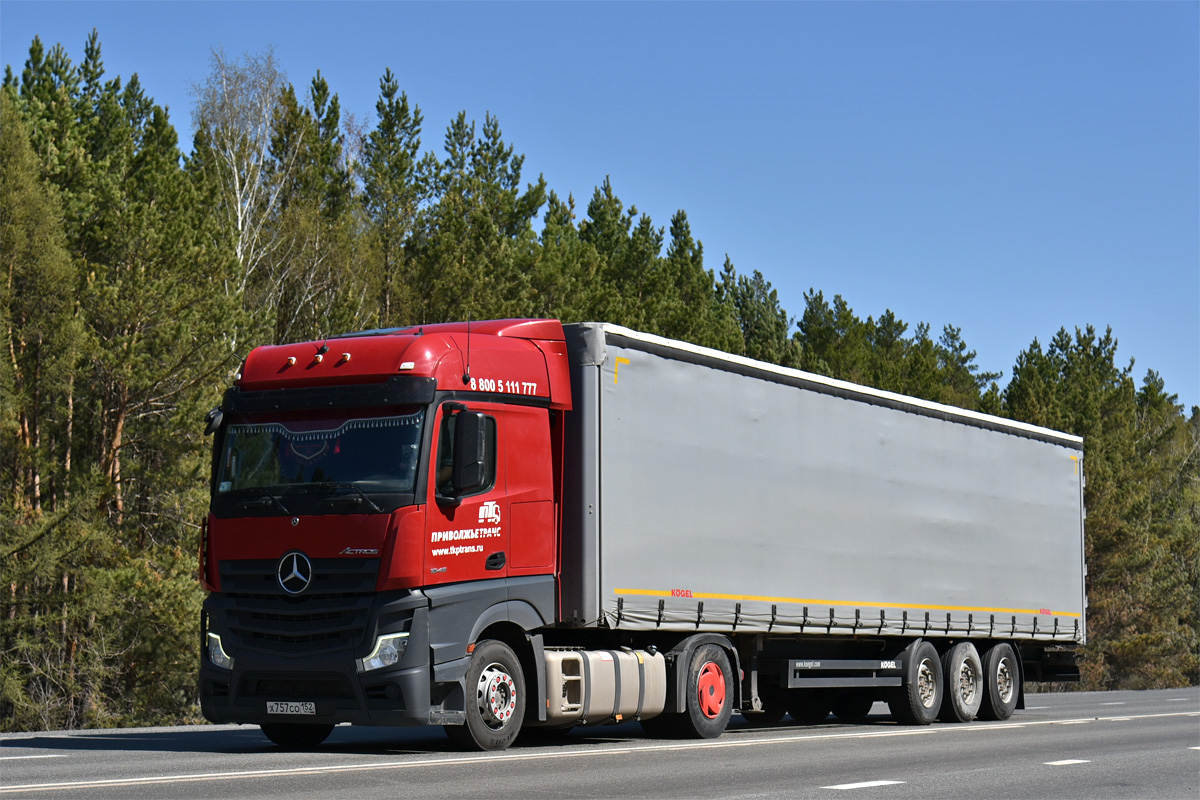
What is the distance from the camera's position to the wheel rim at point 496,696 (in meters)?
12.4

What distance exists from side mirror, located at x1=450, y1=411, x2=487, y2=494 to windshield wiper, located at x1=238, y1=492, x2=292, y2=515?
4.78 ft

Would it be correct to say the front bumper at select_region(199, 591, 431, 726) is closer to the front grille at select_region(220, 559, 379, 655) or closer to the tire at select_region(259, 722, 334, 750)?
the front grille at select_region(220, 559, 379, 655)

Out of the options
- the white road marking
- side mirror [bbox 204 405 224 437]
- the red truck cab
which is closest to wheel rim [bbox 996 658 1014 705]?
the white road marking

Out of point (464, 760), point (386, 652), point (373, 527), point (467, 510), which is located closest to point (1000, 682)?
point (467, 510)

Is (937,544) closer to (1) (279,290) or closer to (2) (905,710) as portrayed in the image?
→ (2) (905,710)

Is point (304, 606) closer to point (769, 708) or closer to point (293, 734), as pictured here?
point (293, 734)

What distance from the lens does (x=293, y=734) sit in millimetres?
13445

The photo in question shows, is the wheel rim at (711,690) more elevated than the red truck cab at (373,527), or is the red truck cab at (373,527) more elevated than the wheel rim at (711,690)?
the red truck cab at (373,527)

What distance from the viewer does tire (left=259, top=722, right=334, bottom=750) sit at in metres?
13.3

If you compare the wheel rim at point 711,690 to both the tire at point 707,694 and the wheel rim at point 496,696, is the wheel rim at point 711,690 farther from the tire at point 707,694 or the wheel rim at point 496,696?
the wheel rim at point 496,696

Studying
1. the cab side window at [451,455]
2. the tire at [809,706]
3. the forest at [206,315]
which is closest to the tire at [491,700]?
Answer: the cab side window at [451,455]

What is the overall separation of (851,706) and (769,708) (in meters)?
1.63

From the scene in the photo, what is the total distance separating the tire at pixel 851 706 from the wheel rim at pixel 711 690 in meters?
4.27

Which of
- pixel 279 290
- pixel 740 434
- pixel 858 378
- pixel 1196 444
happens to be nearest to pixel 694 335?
pixel 279 290
